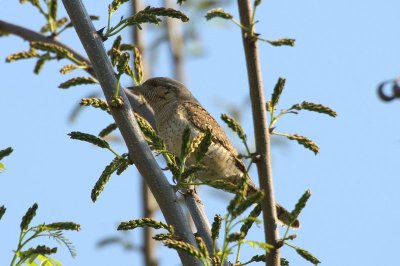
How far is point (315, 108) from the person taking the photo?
2.78 m

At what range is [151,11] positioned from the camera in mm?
2871

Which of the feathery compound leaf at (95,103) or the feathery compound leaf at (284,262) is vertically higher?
the feathery compound leaf at (95,103)

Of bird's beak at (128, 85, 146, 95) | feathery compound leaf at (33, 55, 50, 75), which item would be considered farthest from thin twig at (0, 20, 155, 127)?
bird's beak at (128, 85, 146, 95)

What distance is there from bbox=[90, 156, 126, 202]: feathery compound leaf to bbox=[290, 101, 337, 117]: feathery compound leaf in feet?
2.31

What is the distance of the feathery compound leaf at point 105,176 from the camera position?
2744mm

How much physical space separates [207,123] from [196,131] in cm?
11

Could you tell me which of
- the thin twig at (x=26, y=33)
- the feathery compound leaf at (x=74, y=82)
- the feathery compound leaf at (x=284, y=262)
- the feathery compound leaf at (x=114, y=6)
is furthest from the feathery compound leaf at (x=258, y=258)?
the thin twig at (x=26, y=33)

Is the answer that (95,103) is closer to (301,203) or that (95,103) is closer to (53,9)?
(301,203)

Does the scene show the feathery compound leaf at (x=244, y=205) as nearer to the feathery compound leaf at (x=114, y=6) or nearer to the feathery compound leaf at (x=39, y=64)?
the feathery compound leaf at (x=114, y=6)

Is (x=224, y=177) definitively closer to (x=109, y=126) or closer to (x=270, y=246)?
(x=109, y=126)

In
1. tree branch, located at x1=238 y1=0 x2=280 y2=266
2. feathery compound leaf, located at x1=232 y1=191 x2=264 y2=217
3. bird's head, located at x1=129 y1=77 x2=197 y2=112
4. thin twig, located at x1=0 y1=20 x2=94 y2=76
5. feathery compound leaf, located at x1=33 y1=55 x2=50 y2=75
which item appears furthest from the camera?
bird's head, located at x1=129 y1=77 x2=197 y2=112

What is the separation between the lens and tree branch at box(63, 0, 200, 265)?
103 inches

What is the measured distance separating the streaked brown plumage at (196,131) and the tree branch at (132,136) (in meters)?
2.38

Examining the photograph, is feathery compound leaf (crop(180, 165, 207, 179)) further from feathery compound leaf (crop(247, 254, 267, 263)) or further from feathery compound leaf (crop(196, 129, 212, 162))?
feathery compound leaf (crop(247, 254, 267, 263))
